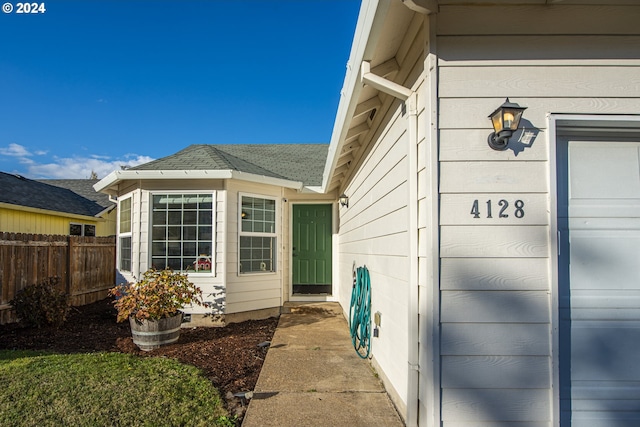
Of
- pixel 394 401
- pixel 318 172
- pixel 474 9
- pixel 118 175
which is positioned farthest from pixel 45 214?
pixel 474 9

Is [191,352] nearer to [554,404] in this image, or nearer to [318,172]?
[554,404]

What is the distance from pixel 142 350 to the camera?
4133mm

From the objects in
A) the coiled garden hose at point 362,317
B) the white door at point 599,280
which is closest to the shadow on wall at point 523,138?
the white door at point 599,280

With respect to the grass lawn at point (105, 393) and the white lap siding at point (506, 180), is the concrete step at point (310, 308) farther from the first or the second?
the white lap siding at point (506, 180)

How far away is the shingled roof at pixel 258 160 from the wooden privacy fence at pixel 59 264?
8.14ft

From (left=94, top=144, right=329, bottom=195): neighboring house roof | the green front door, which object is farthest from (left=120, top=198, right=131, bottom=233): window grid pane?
the green front door

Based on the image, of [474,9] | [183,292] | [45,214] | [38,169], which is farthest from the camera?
[38,169]

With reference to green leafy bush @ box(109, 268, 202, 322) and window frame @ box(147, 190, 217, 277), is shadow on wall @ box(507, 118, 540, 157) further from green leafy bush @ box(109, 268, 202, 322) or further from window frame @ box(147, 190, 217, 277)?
window frame @ box(147, 190, 217, 277)

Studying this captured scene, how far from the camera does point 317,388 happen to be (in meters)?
2.91

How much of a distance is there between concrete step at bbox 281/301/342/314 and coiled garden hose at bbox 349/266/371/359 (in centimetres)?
207

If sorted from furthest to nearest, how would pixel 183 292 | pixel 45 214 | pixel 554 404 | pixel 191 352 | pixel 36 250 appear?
pixel 45 214
pixel 36 250
pixel 183 292
pixel 191 352
pixel 554 404

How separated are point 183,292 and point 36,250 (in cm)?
372

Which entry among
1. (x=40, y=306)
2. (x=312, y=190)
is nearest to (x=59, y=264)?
(x=40, y=306)

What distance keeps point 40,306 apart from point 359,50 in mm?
5809
